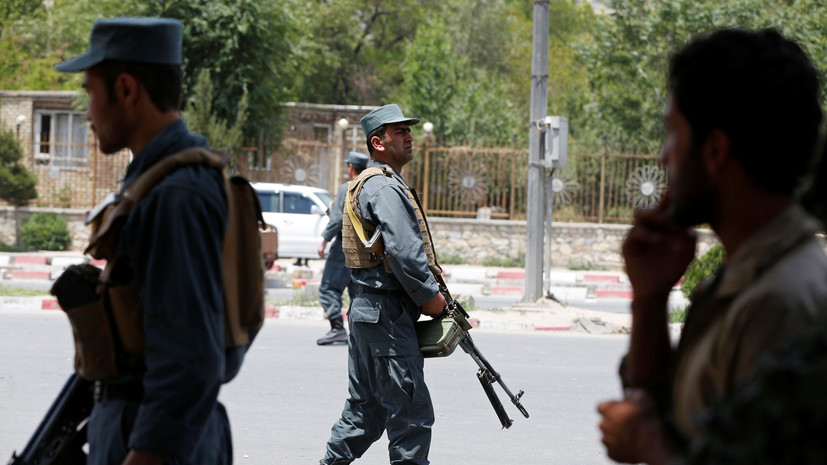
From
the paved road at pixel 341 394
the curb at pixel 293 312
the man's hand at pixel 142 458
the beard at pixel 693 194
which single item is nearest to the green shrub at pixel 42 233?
the curb at pixel 293 312

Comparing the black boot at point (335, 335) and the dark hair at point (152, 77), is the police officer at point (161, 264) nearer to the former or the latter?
the dark hair at point (152, 77)

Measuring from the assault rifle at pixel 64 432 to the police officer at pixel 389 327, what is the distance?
7.99ft

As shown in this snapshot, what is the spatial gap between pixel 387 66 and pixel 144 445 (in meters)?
45.4

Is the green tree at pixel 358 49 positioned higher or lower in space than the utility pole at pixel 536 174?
higher

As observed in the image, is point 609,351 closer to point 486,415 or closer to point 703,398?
point 486,415

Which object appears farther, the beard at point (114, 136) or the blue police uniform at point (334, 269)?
the blue police uniform at point (334, 269)

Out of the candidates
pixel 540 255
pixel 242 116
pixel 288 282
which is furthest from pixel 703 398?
pixel 242 116

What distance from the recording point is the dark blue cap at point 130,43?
2.41m

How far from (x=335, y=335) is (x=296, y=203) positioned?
36.2ft

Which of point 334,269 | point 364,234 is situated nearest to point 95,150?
point 334,269

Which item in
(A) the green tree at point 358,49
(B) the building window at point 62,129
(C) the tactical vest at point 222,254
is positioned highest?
(A) the green tree at point 358,49

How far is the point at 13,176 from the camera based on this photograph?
75.2 ft

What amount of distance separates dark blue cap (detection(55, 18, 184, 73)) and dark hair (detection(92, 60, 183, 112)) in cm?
2

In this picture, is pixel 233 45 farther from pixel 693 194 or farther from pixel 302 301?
pixel 693 194
